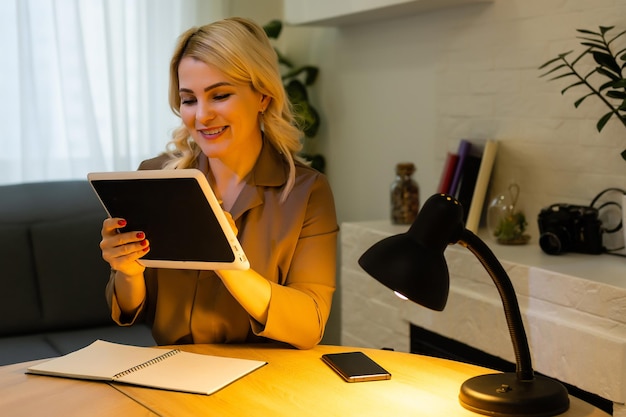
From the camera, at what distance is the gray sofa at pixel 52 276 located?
2586mm

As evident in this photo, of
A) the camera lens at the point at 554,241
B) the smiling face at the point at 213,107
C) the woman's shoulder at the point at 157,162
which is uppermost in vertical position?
the smiling face at the point at 213,107

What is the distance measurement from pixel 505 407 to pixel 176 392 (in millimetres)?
538

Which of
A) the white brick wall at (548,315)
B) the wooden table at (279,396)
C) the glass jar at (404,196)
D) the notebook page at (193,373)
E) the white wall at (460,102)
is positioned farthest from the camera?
the glass jar at (404,196)

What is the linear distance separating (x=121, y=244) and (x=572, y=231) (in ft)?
4.40

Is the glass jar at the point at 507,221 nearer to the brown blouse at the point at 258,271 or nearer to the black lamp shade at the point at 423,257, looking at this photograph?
the brown blouse at the point at 258,271

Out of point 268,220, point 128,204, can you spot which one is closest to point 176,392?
point 128,204

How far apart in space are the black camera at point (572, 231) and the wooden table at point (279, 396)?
912 millimetres

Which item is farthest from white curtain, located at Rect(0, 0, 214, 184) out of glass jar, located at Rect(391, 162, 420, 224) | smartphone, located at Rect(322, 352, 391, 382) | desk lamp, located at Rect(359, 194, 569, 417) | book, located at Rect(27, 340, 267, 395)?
desk lamp, located at Rect(359, 194, 569, 417)

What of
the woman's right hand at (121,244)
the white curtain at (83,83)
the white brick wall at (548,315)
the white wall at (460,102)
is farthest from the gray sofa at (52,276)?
the white wall at (460,102)

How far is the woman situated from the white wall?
930 mm

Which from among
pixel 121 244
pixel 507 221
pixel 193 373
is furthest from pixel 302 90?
pixel 193 373

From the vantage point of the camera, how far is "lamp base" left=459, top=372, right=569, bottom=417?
1271 millimetres

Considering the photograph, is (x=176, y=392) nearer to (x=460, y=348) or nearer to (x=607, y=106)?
(x=460, y=348)

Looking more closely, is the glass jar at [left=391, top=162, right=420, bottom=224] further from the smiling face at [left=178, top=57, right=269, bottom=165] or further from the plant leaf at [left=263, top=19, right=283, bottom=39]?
the smiling face at [left=178, top=57, right=269, bottom=165]
